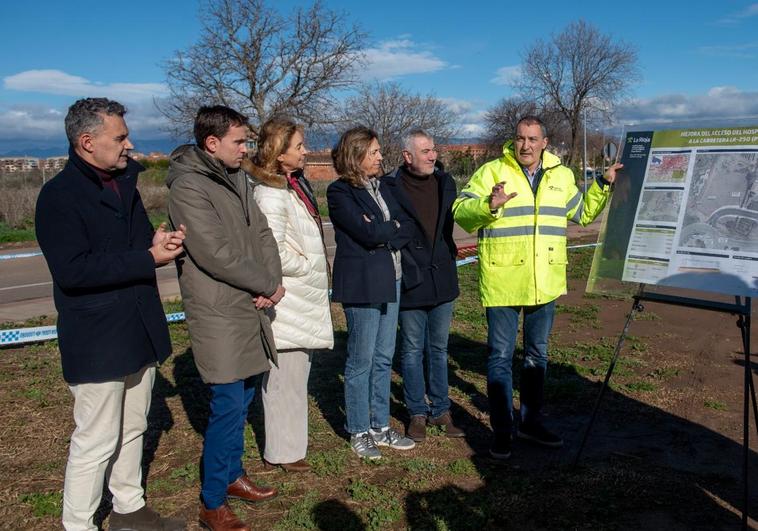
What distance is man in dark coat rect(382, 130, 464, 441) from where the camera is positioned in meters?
4.65

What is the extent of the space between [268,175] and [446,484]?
210 cm

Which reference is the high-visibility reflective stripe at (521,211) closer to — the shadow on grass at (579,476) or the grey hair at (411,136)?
the grey hair at (411,136)

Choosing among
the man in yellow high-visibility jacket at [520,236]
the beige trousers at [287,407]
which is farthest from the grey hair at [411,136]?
the beige trousers at [287,407]

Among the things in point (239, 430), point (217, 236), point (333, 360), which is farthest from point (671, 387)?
point (217, 236)

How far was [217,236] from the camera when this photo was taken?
3373 millimetres

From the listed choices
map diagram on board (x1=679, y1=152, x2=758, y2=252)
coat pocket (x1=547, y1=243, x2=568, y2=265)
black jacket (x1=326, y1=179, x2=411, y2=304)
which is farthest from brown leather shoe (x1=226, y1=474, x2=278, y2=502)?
map diagram on board (x1=679, y1=152, x2=758, y2=252)

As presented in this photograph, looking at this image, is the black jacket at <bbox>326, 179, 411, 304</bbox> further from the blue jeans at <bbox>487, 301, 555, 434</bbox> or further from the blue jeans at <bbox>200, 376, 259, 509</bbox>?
the blue jeans at <bbox>200, 376, 259, 509</bbox>

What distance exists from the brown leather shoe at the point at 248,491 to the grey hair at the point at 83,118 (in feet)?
6.76

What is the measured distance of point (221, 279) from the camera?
11.2ft

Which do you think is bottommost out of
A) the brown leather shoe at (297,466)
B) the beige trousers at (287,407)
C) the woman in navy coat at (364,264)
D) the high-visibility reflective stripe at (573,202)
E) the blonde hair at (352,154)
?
the brown leather shoe at (297,466)

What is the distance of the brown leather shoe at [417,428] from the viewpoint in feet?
15.7

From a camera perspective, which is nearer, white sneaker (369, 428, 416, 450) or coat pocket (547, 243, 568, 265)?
coat pocket (547, 243, 568, 265)

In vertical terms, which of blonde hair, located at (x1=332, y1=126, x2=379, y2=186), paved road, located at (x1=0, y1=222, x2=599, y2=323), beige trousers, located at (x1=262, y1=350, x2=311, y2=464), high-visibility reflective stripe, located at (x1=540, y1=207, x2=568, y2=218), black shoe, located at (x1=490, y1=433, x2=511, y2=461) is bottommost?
paved road, located at (x1=0, y1=222, x2=599, y2=323)

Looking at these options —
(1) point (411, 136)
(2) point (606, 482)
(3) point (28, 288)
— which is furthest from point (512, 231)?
(3) point (28, 288)
